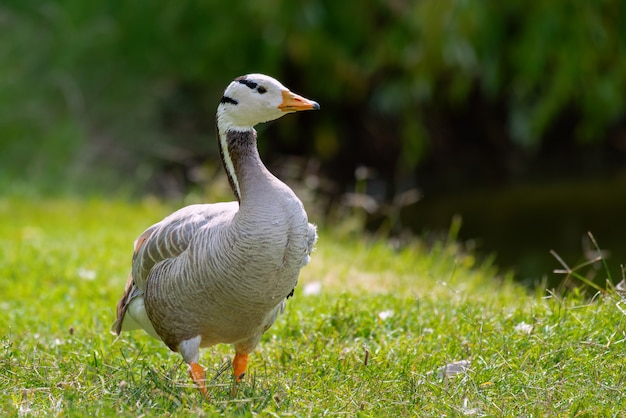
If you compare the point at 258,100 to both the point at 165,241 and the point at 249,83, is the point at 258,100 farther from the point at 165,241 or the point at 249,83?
the point at 165,241

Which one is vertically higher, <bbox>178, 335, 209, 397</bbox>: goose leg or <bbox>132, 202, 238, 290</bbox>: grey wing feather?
<bbox>132, 202, 238, 290</bbox>: grey wing feather

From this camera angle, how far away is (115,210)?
942 cm

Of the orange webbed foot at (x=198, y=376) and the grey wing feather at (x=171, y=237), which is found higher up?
the grey wing feather at (x=171, y=237)

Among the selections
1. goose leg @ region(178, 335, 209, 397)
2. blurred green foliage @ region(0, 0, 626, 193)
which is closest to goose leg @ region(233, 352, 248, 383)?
goose leg @ region(178, 335, 209, 397)

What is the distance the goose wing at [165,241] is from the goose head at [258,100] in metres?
0.45

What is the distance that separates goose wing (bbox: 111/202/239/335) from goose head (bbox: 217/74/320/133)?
446mm

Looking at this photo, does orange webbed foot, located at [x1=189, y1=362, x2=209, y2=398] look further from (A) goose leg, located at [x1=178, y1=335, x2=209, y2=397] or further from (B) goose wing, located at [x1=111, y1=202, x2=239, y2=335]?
(B) goose wing, located at [x1=111, y1=202, x2=239, y2=335]

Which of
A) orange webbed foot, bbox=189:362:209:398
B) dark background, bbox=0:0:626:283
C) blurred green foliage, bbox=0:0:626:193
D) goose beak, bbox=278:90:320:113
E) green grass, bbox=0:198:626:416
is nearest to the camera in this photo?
green grass, bbox=0:198:626:416

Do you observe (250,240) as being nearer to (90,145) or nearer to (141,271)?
(141,271)

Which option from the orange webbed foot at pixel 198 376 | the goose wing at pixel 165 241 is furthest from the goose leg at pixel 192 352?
the goose wing at pixel 165 241

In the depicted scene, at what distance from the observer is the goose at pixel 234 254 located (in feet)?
12.3

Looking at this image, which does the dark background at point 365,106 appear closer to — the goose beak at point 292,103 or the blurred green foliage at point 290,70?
the blurred green foliage at point 290,70

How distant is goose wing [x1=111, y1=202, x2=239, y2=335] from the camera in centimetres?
411

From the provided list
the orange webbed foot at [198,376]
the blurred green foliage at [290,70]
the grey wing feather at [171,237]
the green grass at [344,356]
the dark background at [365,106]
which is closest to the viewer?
the green grass at [344,356]
